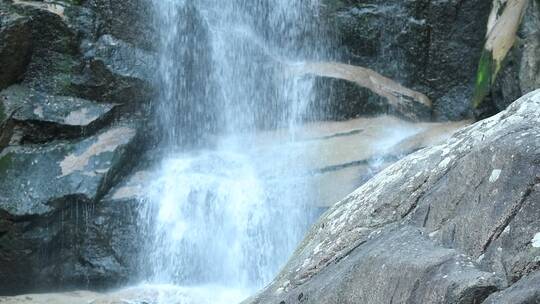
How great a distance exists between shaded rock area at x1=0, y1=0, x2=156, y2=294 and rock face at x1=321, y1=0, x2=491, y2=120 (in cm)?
251

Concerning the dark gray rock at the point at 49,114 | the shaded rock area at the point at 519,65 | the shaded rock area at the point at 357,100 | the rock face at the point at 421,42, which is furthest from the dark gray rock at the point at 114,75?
the shaded rock area at the point at 519,65

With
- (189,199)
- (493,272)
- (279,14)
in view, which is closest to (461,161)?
(493,272)

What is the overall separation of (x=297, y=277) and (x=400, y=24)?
7.06 m

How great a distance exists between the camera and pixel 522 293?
7.48 ft

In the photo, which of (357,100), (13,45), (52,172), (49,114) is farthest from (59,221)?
(357,100)

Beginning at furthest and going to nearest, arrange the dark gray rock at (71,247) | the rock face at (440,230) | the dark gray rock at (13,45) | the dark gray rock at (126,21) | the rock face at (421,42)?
the rock face at (421,42) < the dark gray rock at (126,21) < the dark gray rock at (13,45) < the dark gray rock at (71,247) < the rock face at (440,230)

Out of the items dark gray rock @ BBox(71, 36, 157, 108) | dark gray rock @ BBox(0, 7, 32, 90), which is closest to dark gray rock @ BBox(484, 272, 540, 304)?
dark gray rock @ BBox(71, 36, 157, 108)

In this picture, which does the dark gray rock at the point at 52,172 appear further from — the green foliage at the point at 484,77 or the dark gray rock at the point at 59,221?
the green foliage at the point at 484,77

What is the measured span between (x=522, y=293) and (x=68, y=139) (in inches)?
276

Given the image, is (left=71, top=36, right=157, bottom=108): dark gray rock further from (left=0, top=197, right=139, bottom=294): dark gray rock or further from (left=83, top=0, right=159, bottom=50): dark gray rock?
(left=0, top=197, right=139, bottom=294): dark gray rock

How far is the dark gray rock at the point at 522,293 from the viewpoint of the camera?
2.23 meters

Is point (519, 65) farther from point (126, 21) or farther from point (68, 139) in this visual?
point (68, 139)

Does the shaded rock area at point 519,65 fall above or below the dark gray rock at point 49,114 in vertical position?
above

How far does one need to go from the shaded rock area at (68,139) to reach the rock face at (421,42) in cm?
251
